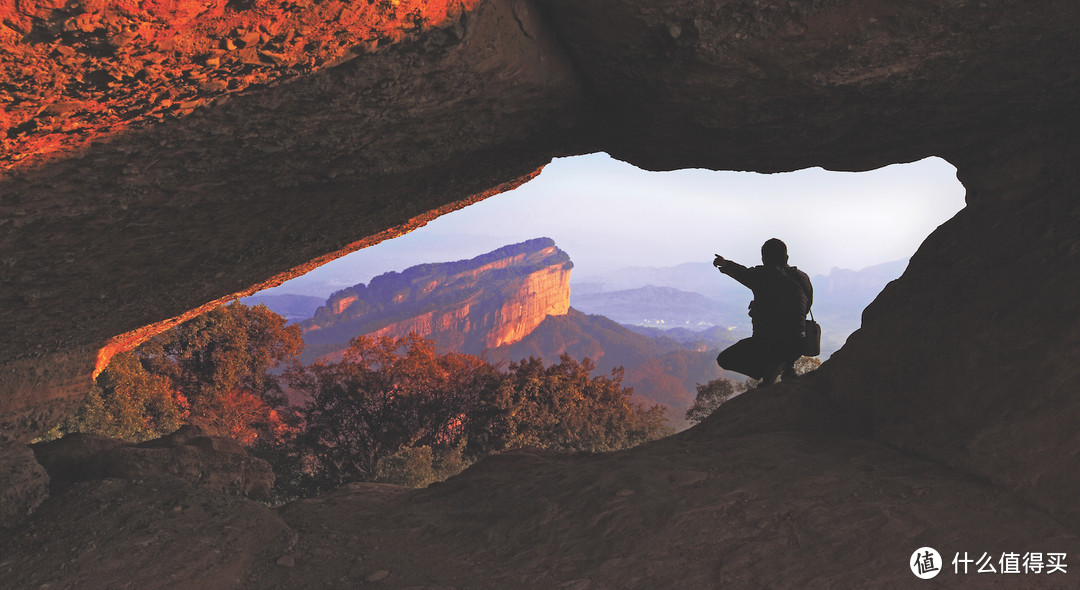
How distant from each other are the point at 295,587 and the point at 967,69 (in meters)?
6.79

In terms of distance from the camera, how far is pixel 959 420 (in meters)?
5.09

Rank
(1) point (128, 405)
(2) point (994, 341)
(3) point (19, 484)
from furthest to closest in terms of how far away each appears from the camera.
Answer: (1) point (128, 405) → (3) point (19, 484) → (2) point (994, 341)

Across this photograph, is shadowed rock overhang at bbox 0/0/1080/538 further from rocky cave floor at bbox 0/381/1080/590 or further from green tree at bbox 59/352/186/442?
green tree at bbox 59/352/186/442

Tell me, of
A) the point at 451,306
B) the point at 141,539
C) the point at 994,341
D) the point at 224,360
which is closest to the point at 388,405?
the point at 224,360

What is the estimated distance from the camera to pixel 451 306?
448 feet

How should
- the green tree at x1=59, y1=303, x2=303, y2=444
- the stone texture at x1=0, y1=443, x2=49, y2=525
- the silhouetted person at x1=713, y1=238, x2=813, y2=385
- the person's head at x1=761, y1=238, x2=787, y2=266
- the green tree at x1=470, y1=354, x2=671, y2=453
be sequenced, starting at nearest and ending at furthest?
the stone texture at x1=0, y1=443, x2=49, y2=525, the silhouetted person at x1=713, y1=238, x2=813, y2=385, the person's head at x1=761, y1=238, x2=787, y2=266, the green tree at x1=59, y1=303, x2=303, y2=444, the green tree at x1=470, y1=354, x2=671, y2=453

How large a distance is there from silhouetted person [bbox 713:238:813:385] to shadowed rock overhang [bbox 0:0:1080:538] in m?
1.13

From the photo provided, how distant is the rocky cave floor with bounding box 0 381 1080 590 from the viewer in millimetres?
4031

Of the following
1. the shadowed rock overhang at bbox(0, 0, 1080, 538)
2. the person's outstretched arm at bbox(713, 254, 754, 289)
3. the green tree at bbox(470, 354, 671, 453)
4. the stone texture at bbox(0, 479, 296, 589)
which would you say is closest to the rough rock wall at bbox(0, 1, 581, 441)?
the shadowed rock overhang at bbox(0, 0, 1080, 538)

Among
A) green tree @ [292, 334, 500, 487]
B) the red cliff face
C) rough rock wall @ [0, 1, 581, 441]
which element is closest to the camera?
rough rock wall @ [0, 1, 581, 441]

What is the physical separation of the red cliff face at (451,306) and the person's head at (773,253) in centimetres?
11118

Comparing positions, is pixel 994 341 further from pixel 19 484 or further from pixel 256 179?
pixel 19 484

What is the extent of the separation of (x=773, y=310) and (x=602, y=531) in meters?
4.94

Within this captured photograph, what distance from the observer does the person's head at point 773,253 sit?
8.72m
